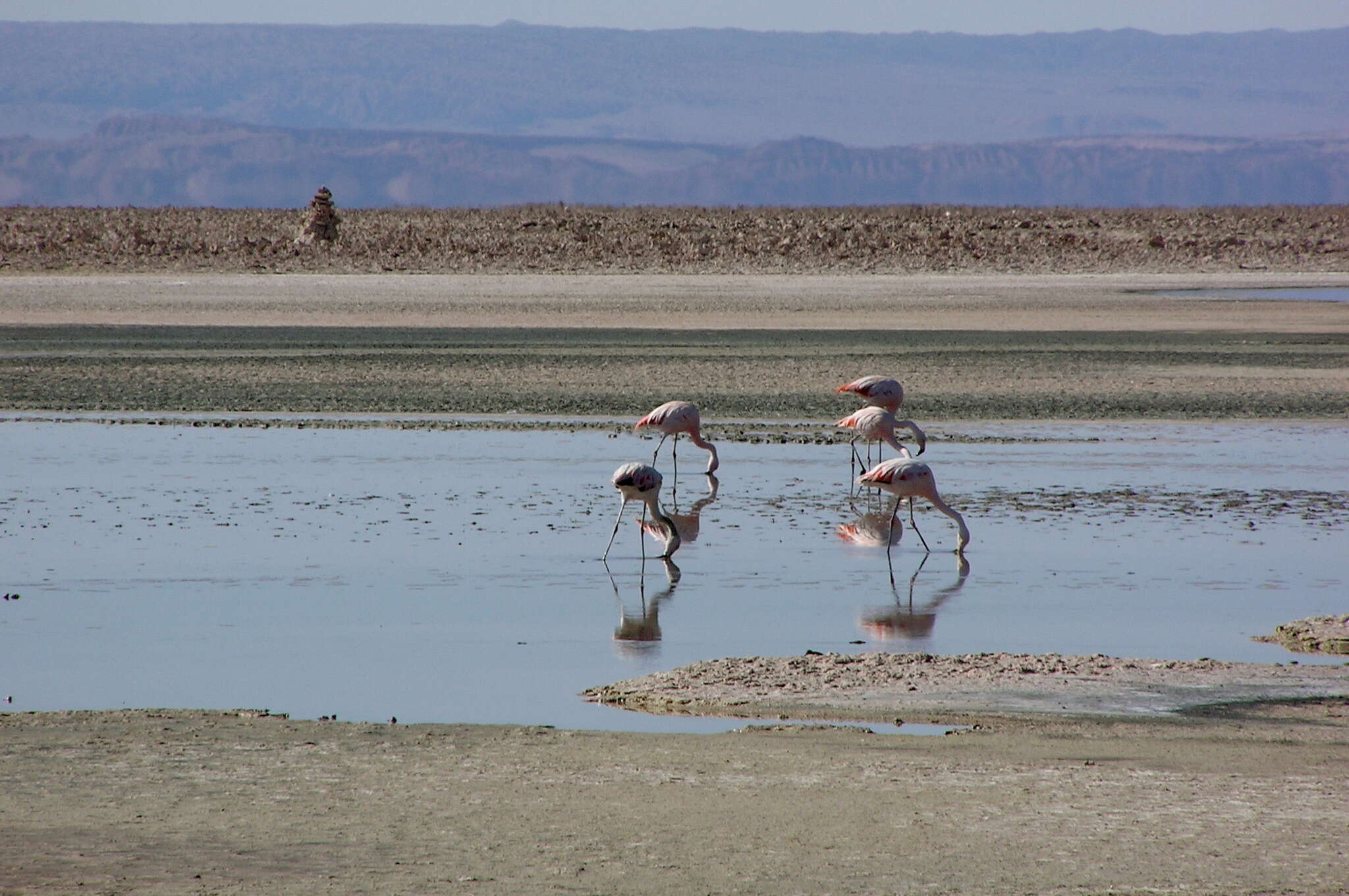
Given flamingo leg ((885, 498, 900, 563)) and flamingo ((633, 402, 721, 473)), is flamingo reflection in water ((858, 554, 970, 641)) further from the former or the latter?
flamingo ((633, 402, 721, 473))

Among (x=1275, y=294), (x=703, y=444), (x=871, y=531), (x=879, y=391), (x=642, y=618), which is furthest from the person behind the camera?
(x=1275, y=294)

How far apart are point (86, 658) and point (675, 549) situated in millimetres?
3831

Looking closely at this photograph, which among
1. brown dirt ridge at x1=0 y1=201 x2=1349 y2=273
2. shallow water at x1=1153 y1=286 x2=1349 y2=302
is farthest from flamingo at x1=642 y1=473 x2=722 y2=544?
brown dirt ridge at x1=0 y1=201 x2=1349 y2=273

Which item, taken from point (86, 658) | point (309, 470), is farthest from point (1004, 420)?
point (86, 658)

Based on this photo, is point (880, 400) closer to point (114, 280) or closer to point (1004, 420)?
point (1004, 420)

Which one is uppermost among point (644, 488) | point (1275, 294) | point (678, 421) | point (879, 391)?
point (1275, 294)

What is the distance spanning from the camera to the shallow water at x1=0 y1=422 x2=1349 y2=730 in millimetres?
8047

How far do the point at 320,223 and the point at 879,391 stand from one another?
31.0 meters

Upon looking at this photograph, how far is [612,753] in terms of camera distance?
647 cm

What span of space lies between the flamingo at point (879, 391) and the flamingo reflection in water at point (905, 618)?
4859 millimetres

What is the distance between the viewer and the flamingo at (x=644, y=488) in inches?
411

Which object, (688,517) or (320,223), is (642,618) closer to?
(688,517)

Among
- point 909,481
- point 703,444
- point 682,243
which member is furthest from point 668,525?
point 682,243

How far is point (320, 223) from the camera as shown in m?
43.5
